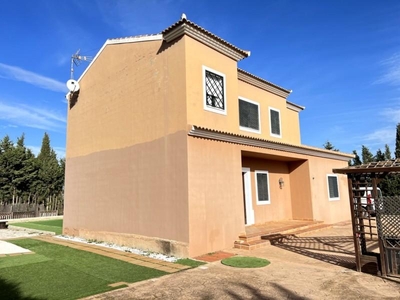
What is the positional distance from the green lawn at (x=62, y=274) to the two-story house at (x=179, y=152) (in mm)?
1833

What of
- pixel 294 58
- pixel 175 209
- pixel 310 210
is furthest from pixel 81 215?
pixel 294 58

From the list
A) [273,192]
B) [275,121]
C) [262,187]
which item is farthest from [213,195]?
[275,121]

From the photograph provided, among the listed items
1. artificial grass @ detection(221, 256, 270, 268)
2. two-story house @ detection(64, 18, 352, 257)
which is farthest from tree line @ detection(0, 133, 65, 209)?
artificial grass @ detection(221, 256, 270, 268)

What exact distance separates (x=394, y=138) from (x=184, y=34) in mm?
27968

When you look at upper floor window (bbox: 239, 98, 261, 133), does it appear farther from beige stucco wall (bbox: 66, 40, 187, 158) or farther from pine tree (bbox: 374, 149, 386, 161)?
pine tree (bbox: 374, 149, 386, 161)

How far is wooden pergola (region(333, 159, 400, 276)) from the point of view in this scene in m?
5.91

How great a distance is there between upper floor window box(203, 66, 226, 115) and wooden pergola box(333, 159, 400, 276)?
4942 millimetres

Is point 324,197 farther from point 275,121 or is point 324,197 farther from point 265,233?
point 265,233

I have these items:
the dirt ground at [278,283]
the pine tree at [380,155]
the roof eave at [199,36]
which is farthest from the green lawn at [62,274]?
the pine tree at [380,155]

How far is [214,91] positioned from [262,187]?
5945 mm

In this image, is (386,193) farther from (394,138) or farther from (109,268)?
(109,268)

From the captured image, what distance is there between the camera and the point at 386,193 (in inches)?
1005

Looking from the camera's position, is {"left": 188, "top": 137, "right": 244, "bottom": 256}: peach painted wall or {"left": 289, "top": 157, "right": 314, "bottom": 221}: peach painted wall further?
{"left": 289, "top": 157, "right": 314, "bottom": 221}: peach painted wall

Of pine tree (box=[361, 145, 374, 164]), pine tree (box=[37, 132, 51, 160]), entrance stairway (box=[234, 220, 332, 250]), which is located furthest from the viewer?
pine tree (box=[37, 132, 51, 160])
